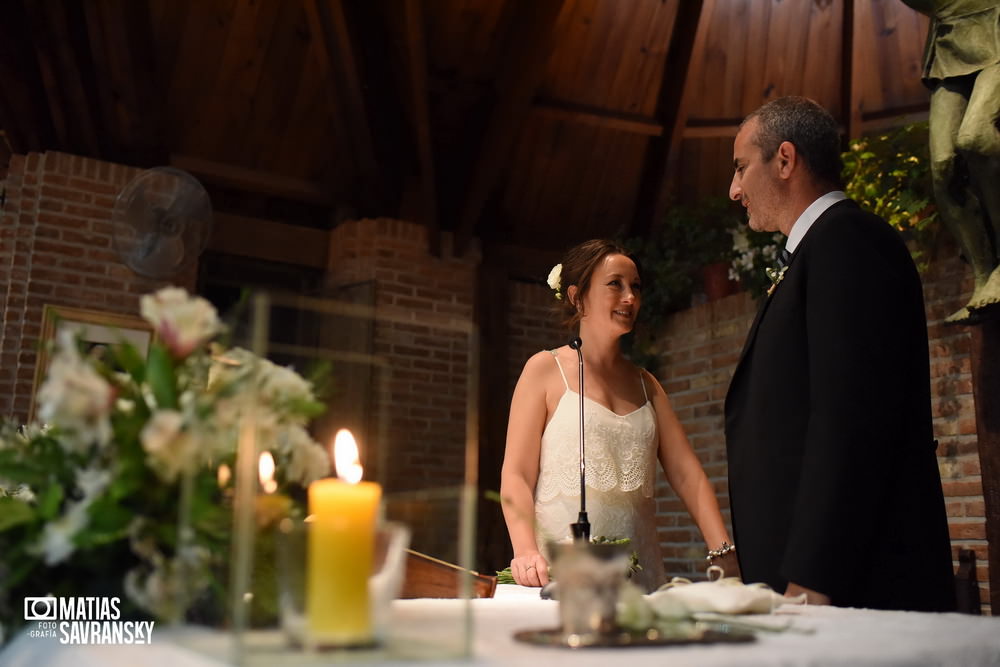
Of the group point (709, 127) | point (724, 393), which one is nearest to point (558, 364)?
point (724, 393)

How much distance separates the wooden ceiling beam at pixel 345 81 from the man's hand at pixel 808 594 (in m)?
4.96

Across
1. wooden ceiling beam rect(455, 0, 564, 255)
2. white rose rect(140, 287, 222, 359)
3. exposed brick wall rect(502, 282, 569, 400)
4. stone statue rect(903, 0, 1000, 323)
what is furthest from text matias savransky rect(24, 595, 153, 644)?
exposed brick wall rect(502, 282, 569, 400)

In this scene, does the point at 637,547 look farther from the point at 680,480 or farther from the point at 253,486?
the point at 253,486

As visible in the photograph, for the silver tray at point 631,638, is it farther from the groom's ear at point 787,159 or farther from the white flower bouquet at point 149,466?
the groom's ear at point 787,159

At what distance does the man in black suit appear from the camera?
1.31 meters

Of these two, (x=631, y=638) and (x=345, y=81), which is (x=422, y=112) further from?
(x=631, y=638)

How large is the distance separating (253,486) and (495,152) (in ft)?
18.5

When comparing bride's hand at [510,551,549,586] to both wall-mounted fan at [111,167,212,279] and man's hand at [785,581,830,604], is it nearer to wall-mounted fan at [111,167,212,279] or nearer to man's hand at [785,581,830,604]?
man's hand at [785,581,830,604]

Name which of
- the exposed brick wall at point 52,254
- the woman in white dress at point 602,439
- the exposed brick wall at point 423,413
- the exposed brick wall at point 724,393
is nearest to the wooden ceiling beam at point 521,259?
the exposed brick wall at point 724,393

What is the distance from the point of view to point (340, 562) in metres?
0.70

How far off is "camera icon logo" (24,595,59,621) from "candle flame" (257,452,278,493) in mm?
277

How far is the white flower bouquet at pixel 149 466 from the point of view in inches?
32.6

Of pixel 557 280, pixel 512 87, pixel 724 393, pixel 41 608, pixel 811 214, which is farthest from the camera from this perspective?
pixel 512 87

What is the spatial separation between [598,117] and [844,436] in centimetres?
558
